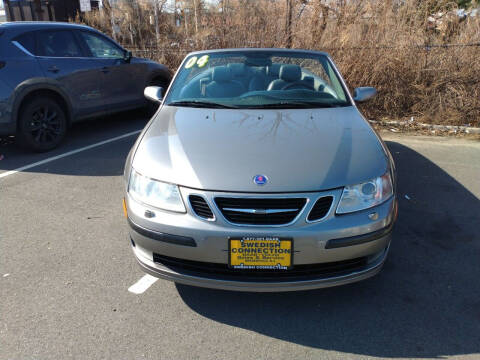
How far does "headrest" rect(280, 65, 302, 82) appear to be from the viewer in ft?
12.6

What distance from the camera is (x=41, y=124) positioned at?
5691 millimetres

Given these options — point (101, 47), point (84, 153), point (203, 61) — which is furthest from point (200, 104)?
point (101, 47)

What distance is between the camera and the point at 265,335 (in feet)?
7.61

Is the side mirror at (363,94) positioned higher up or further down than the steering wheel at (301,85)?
further down

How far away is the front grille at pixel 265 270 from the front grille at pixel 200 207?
284 mm

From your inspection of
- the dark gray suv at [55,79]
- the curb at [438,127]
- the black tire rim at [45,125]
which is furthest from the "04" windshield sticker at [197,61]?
the curb at [438,127]

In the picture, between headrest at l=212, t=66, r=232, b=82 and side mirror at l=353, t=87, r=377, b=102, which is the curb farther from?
headrest at l=212, t=66, r=232, b=82

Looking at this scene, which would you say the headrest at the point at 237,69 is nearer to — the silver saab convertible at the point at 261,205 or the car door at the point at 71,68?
the silver saab convertible at the point at 261,205

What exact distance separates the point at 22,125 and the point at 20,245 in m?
2.76

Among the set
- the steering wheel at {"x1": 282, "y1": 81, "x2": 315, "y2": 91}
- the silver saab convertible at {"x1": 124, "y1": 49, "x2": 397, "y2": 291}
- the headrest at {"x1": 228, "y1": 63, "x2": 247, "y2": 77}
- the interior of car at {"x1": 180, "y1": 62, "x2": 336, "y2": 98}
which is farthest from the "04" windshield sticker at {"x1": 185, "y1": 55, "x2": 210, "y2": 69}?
the silver saab convertible at {"x1": 124, "y1": 49, "x2": 397, "y2": 291}

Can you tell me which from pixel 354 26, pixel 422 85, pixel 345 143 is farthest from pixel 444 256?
pixel 354 26

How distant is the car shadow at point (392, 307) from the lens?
2.26m

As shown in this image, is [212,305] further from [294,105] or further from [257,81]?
[257,81]

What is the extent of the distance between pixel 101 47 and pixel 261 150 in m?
5.04
